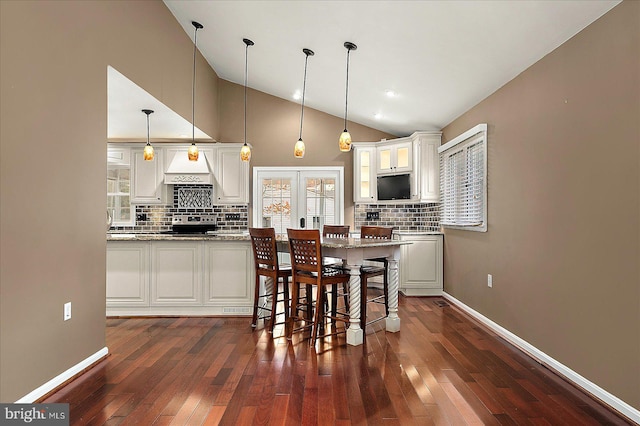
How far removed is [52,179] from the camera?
95.4 inches

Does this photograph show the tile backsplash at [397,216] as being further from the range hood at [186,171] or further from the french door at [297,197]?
the range hood at [186,171]

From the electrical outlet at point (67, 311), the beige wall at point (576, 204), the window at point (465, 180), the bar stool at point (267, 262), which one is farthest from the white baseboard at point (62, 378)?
the window at point (465, 180)

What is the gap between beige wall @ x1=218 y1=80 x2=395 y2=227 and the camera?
6.29 metres

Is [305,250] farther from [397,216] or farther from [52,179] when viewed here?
[397,216]

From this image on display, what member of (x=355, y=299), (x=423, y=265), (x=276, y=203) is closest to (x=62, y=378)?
(x=355, y=299)

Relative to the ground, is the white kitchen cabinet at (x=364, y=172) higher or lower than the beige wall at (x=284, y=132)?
lower

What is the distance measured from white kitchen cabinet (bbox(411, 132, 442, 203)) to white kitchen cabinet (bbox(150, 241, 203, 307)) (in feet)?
10.4

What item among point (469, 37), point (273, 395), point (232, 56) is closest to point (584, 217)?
point (469, 37)

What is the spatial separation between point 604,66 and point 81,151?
3.56m

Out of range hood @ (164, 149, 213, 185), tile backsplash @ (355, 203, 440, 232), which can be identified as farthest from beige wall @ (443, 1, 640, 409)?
range hood @ (164, 149, 213, 185)

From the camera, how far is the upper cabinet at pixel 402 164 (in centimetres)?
538

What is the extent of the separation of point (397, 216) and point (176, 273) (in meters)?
3.59

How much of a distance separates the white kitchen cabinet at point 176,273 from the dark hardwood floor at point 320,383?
21.0 inches

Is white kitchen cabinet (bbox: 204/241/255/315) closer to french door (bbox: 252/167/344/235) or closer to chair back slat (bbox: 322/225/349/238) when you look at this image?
chair back slat (bbox: 322/225/349/238)
